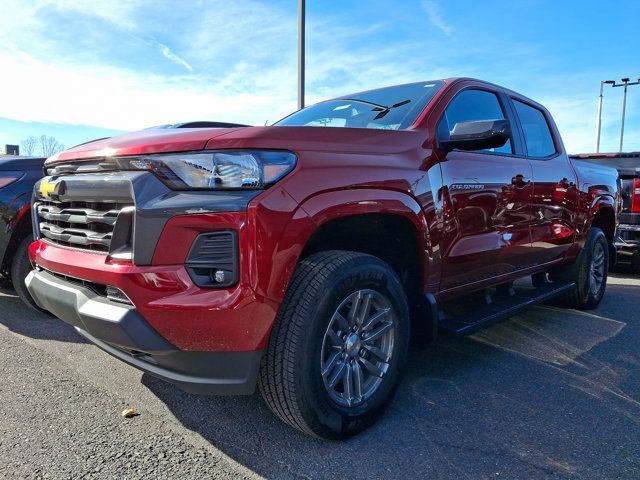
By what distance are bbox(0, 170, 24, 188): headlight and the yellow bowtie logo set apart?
1.51 metres

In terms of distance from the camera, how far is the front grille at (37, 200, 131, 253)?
2.14 metres

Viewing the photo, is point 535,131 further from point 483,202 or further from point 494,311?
point 494,311

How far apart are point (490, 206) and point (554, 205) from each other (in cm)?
120

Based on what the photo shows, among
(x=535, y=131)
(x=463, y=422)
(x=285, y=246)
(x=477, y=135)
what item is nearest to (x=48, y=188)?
(x=285, y=246)

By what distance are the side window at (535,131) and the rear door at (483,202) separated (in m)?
0.26

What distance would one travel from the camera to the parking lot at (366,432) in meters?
2.11

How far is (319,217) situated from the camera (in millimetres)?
2109

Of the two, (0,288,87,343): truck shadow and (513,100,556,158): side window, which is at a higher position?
(513,100,556,158): side window

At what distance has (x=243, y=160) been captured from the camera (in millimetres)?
1980

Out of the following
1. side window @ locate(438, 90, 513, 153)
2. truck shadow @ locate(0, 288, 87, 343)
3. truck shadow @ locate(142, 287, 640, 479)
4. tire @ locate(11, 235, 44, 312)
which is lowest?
truck shadow @ locate(142, 287, 640, 479)

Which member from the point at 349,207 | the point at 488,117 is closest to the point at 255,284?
the point at 349,207

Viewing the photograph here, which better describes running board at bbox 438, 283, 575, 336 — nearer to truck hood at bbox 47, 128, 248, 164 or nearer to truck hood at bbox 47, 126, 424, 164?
truck hood at bbox 47, 126, 424, 164

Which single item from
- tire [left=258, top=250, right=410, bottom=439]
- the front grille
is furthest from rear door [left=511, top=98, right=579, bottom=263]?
the front grille

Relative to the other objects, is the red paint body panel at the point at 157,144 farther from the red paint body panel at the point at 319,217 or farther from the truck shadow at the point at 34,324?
Answer: the truck shadow at the point at 34,324
